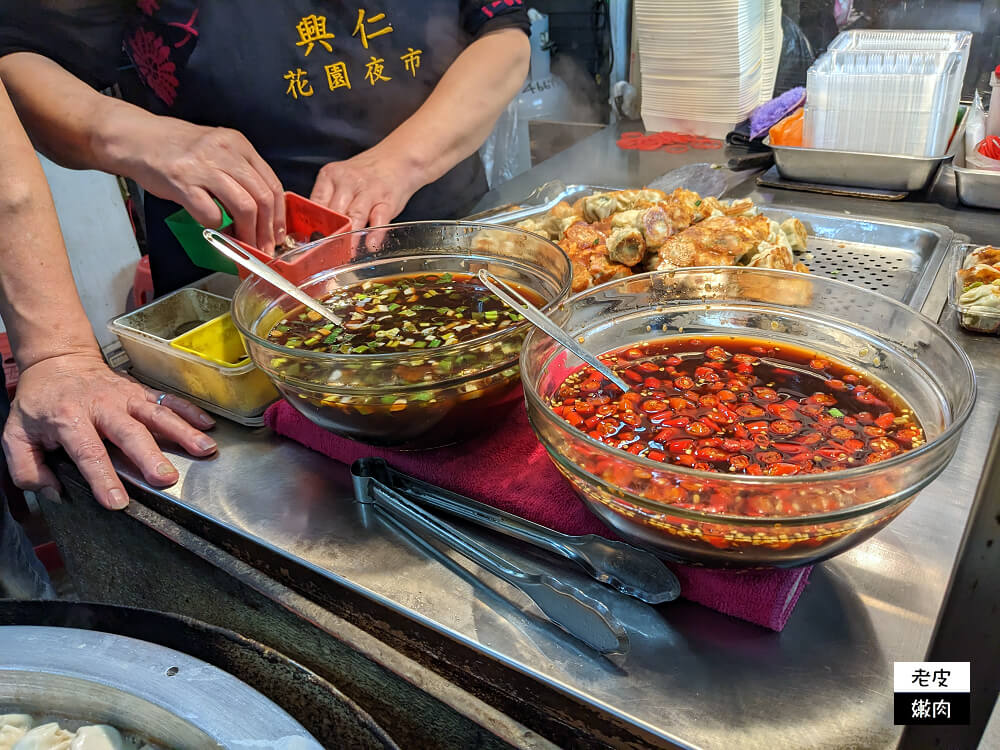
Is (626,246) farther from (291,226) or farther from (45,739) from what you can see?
(45,739)

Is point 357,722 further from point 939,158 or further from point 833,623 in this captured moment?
point 939,158

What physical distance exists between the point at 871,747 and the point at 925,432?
417mm

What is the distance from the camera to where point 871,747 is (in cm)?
82

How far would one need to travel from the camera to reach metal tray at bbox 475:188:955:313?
6.22ft

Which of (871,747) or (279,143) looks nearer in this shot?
(871,747)

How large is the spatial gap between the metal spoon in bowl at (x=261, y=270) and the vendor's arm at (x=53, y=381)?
0.37m

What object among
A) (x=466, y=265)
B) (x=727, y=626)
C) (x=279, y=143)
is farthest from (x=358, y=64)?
(x=727, y=626)

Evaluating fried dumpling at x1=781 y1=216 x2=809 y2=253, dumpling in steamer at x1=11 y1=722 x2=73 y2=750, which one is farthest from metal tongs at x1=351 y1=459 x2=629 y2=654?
fried dumpling at x1=781 y1=216 x2=809 y2=253

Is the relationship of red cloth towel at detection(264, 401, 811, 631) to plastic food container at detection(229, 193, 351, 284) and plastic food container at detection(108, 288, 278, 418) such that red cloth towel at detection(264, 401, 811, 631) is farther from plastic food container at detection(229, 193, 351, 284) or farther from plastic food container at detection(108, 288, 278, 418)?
plastic food container at detection(229, 193, 351, 284)

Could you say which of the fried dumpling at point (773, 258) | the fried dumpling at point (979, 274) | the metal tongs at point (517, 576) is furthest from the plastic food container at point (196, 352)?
the fried dumpling at point (979, 274)

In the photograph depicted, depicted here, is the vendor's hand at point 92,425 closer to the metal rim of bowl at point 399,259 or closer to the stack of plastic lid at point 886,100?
the metal rim of bowl at point 399,259

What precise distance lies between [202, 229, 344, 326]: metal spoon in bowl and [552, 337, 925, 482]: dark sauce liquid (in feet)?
1.73

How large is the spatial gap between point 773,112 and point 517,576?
→ 2.74 m

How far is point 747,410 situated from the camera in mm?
1041
